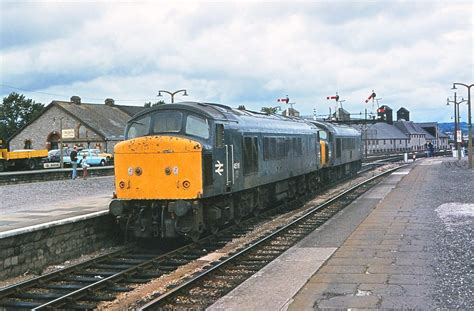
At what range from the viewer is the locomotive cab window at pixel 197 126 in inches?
519

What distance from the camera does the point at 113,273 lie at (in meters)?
10.9

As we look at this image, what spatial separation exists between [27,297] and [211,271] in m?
3.04

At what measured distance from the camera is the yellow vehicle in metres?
39.8

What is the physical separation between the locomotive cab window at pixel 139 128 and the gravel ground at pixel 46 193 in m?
4.39

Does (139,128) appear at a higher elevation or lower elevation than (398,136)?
lower

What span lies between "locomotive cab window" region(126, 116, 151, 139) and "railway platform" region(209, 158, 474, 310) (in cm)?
449

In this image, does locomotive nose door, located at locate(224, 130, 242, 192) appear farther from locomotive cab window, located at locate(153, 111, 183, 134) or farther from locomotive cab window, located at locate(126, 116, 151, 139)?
locomotive cab window, located at locate(126, 116, 151, 139)

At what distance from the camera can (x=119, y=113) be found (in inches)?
2761

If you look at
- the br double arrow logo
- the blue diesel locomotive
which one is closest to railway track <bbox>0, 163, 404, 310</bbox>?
the blue diesel locomotive

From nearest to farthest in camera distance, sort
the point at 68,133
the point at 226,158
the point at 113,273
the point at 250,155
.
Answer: the point at 113,273 < the point at 226,158 < the point at 250,155 < the point at 68,133

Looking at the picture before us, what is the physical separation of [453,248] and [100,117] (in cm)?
5728

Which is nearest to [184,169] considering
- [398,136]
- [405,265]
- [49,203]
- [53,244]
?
[53,244]

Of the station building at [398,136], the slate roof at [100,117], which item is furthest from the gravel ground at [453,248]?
the station building at [398,136]

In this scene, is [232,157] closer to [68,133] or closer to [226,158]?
[226,158]
